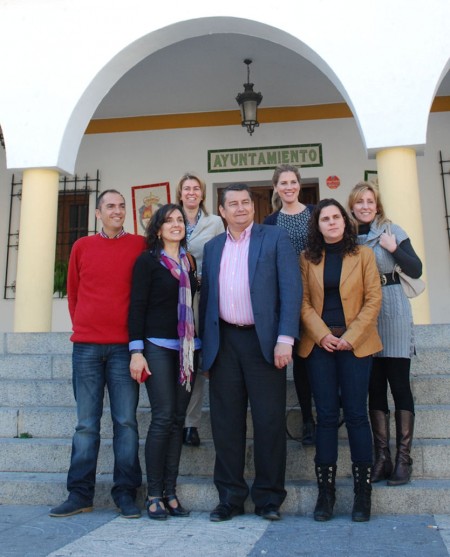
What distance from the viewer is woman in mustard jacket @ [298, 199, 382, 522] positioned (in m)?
2.93

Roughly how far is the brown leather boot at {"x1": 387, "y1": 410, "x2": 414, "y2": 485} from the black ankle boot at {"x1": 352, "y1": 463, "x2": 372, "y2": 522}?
Result: 30 cm

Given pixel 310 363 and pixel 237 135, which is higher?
pixel 237 135

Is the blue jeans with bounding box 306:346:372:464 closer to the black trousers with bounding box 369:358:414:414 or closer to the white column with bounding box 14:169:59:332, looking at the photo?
the black trousers with bounding box 369:358:414:414

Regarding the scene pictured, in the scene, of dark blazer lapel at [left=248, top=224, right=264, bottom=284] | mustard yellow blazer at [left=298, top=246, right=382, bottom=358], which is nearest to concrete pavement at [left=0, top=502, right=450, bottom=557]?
mustard yellow blazer at [left=298, top=246, right=382, bottom=358]

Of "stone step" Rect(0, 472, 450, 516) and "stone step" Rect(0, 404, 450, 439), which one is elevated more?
"stone step" Rect(0, 404, 450, 439)

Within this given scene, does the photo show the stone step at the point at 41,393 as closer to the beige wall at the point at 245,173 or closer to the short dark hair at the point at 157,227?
the short dark hair at the point at 157,227

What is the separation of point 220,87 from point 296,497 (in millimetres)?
6094

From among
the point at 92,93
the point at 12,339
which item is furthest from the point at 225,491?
the point at 92,93

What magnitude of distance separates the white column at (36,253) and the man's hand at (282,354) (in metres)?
3.17

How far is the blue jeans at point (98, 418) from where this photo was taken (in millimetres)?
Answer: 3160

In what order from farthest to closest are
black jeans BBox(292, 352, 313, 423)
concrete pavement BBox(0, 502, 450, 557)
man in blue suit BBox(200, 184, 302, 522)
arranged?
black jeans BBox(292, 352, 313, 423), man in blue suit BBox(200, 184, 302, 522), concrete pavement BBox(0, 502, 450, 557)

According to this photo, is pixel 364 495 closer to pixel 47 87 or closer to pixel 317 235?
pixel 317 235

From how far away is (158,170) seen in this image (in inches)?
323

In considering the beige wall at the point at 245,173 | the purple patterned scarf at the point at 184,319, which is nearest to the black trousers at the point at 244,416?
the purple patterned scarf at the point at 184,319
